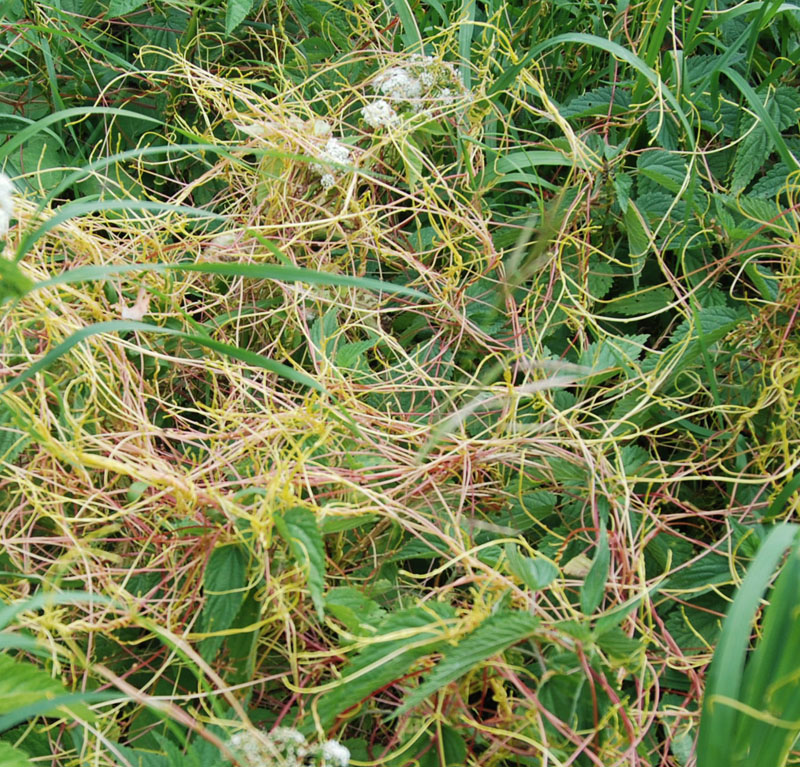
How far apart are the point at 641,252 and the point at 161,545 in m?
0.82

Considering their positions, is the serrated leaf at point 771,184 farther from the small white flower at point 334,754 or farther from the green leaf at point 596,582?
the small white flower at point 334,754

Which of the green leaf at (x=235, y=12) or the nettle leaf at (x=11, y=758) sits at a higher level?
the green leaf at (x=235, y=12)

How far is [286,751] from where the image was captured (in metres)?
0.78

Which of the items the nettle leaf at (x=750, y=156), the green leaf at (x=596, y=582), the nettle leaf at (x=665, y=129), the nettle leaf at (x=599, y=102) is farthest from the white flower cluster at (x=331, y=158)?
the green leaf at (x=596, y=582)

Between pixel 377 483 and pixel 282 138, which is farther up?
pixel 282 138

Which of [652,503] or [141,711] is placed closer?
[141,711]

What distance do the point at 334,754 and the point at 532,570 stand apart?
0.85ft

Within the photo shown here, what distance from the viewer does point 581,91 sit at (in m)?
1.50

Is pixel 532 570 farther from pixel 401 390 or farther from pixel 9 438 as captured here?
pixel 9 438

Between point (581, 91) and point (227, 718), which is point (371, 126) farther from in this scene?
point (227, 718)

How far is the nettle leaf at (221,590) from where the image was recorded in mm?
833

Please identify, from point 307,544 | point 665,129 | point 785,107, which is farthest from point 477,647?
point 785,107

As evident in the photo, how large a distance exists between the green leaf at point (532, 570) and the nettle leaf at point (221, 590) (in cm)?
28

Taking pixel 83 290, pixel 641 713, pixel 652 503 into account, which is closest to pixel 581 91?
pixel 652 503
